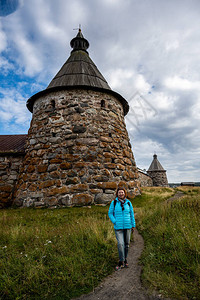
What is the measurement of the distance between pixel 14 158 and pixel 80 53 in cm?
811

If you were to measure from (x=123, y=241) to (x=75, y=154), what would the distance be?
5175mm

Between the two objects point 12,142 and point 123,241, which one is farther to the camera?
point 12,142

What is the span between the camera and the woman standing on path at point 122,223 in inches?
112

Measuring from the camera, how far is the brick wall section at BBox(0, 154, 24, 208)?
313 inches

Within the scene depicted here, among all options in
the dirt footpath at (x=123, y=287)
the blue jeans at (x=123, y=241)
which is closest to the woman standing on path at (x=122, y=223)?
the blue jeans at (x=123, y=241)

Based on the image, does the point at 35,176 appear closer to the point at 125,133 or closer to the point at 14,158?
the point at 14,158

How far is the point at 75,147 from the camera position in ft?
25.4

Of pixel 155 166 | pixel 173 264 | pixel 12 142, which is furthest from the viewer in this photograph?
pixel 155 166

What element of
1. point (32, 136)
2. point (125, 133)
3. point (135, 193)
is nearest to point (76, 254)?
point (135, 193)

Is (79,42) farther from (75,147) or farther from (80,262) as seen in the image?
(80,262)

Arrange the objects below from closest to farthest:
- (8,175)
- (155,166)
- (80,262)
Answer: (80,262) → (8,175) → (155,166)

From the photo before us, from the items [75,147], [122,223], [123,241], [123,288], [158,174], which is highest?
[158,174]

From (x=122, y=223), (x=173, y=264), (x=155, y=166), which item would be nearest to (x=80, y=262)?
(x=122, y=223)

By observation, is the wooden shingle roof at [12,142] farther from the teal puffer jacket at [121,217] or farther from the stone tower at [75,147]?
the teal puffer jacket at [121,217]
